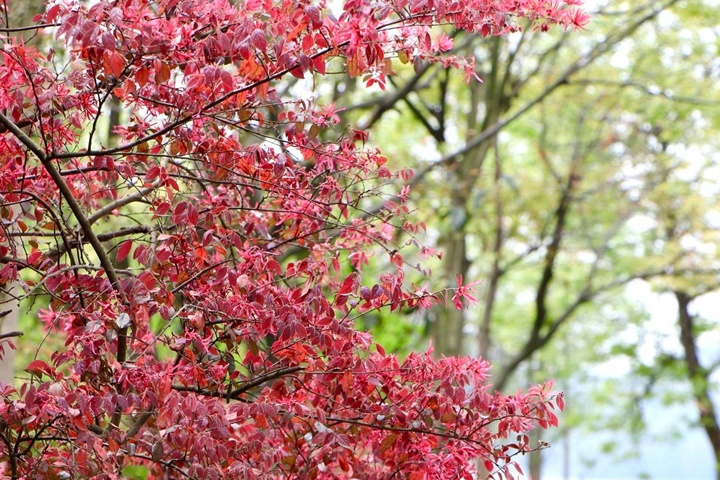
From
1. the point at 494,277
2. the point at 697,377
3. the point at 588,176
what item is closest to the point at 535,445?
the point at 697,377

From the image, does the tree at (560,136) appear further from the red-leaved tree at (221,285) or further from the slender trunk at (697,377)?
the red-leaved tree at (221,285)

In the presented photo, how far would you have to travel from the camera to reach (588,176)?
11.1 metres

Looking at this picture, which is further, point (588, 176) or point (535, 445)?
point (535, 445)

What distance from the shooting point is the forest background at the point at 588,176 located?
29.3 ft

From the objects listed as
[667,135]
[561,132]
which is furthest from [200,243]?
[561,132]

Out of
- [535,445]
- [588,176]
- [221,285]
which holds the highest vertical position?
[588,176]

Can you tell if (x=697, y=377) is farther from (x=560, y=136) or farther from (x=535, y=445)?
(x=560, y=136)

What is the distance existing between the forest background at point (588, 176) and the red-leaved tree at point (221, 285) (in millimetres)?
4273

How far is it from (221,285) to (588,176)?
29.9 ft

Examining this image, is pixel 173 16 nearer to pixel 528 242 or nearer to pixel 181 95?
pixel 181 95

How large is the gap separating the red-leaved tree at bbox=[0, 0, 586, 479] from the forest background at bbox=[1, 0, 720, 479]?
427 cm

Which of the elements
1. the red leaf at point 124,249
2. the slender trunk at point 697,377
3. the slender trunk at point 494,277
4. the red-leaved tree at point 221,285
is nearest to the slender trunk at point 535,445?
the slender trunk at point 697,377

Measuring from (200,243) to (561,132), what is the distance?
1040 centimetres

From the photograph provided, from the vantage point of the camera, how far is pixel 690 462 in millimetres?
27094
